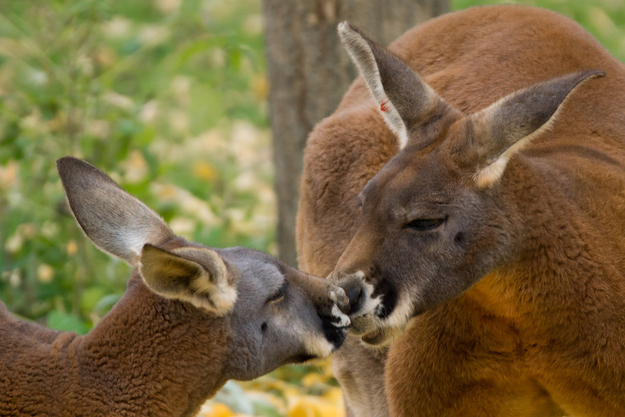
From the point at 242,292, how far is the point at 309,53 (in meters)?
3.32

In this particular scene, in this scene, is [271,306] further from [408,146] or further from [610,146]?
[610,146]

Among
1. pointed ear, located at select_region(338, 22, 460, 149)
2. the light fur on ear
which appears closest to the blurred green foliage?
the light fur on ear

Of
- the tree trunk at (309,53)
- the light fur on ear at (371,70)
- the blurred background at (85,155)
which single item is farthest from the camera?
the tree trunk at (309,53)

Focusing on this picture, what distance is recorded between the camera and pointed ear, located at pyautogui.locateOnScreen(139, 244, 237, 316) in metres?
3.53

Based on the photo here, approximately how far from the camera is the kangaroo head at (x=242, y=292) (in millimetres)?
4039

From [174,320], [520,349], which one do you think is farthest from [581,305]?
[174,320]

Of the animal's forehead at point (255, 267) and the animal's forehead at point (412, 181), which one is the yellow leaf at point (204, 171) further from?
the animal's forehead at point (412, 181)

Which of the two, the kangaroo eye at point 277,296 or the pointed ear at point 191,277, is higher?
the pointed ear at point 191,277

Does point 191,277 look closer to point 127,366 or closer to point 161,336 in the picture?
point 161,336

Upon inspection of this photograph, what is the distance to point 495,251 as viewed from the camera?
416 cm

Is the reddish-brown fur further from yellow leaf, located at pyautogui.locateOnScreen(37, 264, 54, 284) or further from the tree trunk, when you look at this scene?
the tree trunk

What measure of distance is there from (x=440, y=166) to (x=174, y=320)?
1.41 metres

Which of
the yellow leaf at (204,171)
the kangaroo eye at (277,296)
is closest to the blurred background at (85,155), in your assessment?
the yellow leaf at (204,171)

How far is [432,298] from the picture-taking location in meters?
4.20
